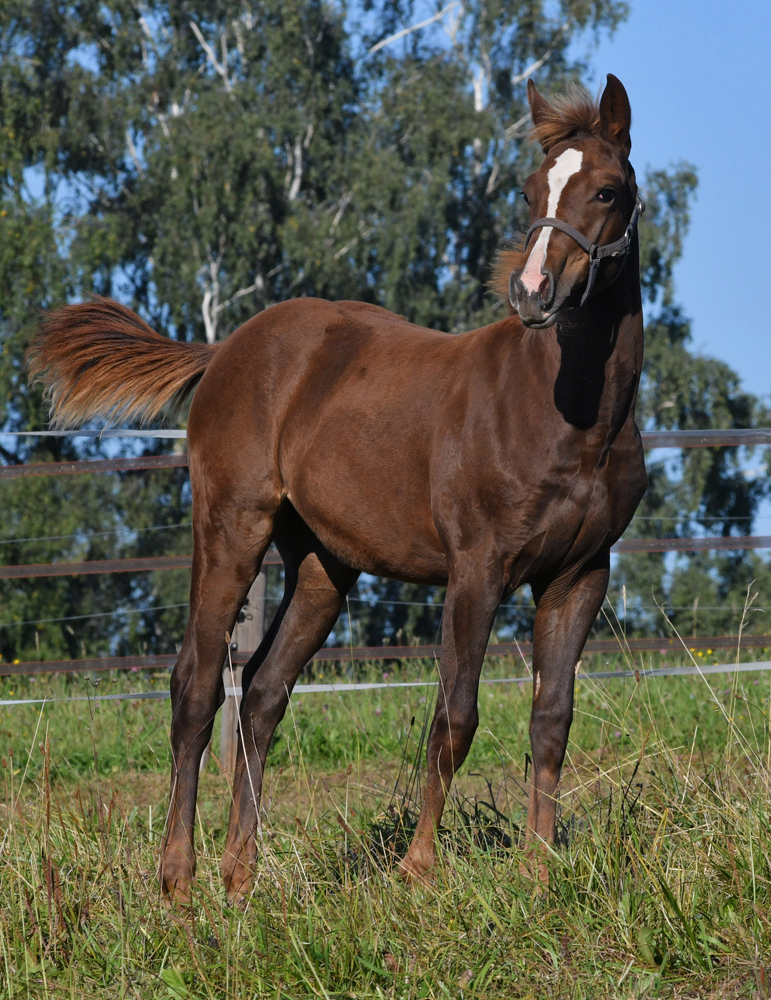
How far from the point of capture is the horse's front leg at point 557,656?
10.8 feet

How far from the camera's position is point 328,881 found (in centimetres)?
292

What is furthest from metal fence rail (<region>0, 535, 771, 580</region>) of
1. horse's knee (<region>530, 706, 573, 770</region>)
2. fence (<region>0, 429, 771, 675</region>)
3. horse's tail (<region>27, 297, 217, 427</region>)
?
horse's knee (<region>530, 706, 573, 770</region>)

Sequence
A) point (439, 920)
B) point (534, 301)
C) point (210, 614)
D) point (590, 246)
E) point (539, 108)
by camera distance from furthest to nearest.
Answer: point (210, 614) < point (539, 108) < point (590, 246) < point (534, 301) < point (439, 920)

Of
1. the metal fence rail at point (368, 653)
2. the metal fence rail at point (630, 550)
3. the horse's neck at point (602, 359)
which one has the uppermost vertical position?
the horse's neck at point (602, 359)

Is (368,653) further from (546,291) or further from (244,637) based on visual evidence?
(546,291)

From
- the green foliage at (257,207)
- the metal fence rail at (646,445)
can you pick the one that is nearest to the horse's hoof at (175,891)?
the metal fence rail at (646,445)

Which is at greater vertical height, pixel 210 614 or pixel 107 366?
pixel 107 366

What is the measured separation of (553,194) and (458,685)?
1.44 m

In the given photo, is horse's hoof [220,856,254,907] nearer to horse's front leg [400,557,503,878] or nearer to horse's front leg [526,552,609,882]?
horse's front leg [400,557,503,878]

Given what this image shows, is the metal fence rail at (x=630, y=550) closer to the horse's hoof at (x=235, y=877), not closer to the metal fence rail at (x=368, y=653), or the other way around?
the metal fence rail at (x=368, y=653)

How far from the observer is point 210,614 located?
3908 millimetres

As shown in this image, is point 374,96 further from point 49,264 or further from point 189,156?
point 49,264

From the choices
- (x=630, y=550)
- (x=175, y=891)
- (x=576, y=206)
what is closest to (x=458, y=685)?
(x=175, y=891)

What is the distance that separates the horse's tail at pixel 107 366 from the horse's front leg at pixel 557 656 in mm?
1862
